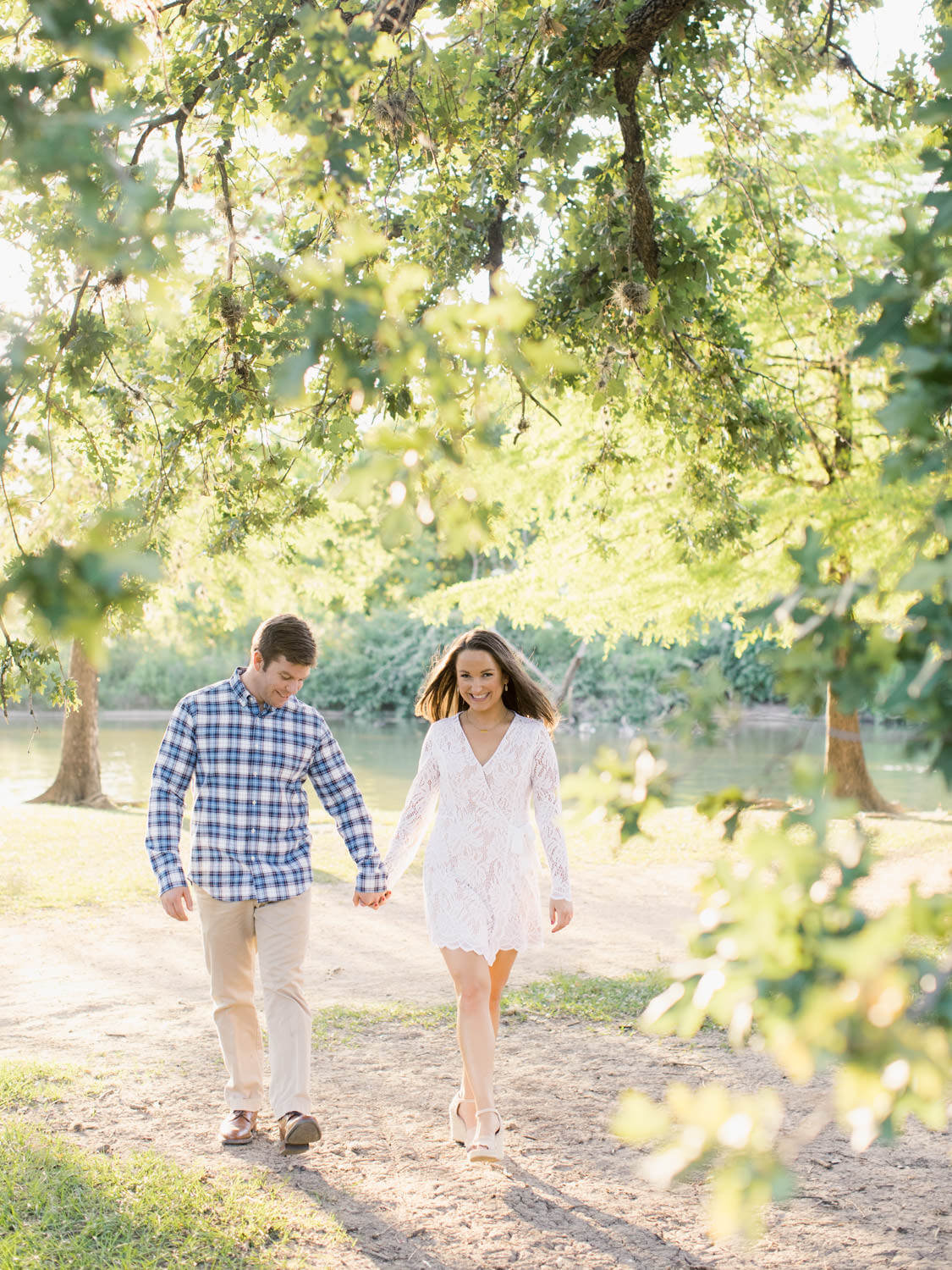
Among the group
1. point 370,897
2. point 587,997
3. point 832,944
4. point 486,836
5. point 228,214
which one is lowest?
point 587,997

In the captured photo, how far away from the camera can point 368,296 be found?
6.03 ft

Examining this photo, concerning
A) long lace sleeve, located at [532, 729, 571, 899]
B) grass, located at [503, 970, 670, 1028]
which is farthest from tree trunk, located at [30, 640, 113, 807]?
long lace sleeve, located at [532, 729, 571, 899]

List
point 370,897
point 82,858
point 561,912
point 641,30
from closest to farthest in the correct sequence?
point 561,912
point 370,897
point 641,30
point 82,858

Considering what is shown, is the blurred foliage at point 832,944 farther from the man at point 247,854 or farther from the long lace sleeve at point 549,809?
the man at point 247,854

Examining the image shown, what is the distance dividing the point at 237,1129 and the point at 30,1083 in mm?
1268

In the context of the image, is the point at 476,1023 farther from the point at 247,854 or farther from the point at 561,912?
the point at 247,854

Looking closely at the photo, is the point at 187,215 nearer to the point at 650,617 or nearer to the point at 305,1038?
the point at 305,1038

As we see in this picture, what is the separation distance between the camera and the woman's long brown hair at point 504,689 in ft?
16.4

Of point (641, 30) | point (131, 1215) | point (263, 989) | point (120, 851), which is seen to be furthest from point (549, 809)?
point (120, 851)

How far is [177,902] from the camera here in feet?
15.3

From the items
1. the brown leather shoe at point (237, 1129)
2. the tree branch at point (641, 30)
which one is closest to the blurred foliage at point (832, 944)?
the brown leather shoe at point (237, 1129)

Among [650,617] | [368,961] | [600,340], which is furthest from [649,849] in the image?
[600,340]

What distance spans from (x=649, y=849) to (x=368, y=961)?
6027 millimetres

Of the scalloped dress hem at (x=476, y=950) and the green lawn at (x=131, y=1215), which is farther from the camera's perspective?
the scalloped dress hem at (x=476, y=950)
